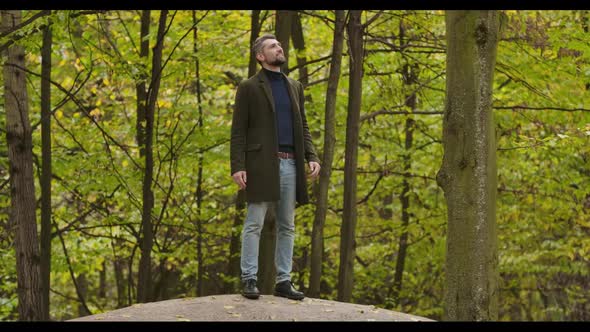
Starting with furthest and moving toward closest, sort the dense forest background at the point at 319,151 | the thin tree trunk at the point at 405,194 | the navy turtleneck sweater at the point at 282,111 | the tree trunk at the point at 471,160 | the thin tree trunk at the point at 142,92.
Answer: the thin tree trunk at the point at 405,194 < the thin tree trunk at the point at 142,92 < the dense forest background at the point at 319,151 < the navy turtleneck sweater at the point at 282,111 < the tree trunk at the point at 471,160

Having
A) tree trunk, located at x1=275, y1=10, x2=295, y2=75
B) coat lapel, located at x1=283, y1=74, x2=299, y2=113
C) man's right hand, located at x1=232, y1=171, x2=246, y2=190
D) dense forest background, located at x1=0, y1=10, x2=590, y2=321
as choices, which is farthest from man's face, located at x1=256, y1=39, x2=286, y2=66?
dense forest background, located at x1=0, y1=10, x2=590, y2=321

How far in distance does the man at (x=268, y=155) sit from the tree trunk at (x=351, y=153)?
3013mm

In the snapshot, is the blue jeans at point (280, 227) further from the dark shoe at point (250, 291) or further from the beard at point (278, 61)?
the beard at point (278, 61)

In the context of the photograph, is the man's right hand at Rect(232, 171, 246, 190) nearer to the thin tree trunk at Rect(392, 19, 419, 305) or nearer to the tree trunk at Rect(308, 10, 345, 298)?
the tree trunk at Rect(308, 10, 345, 298)

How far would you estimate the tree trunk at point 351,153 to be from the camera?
10125mm

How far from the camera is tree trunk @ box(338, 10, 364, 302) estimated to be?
1012cm

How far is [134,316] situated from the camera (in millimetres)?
6043

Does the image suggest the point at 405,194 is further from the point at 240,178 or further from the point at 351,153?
the point at 240,178

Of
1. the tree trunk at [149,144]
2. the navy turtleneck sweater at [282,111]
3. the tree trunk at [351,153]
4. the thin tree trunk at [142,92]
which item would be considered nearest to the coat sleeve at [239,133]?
the navy turtleneck sweater at [282,111]

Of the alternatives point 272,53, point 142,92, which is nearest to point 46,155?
point 142,92

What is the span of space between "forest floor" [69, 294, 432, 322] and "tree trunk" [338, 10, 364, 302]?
3335 millimetres

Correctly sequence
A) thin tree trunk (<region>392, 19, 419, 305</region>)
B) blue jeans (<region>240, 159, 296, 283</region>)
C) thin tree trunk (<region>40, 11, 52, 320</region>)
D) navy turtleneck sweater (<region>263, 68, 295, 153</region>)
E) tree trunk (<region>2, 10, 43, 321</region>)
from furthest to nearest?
1. thin tree trunk (<region>392, 19, 419, 305</region>)
2. thin tree trunk (<region>40, 11, 52, 320</region>)
3. tree trunk (<region>2, 10, 43, 321</region>)
4. navy turtleneck sweater (<region>263, 68, 295, 153</region>)
5. blue jeans (<region>240, 159, 296, 283</region>)
